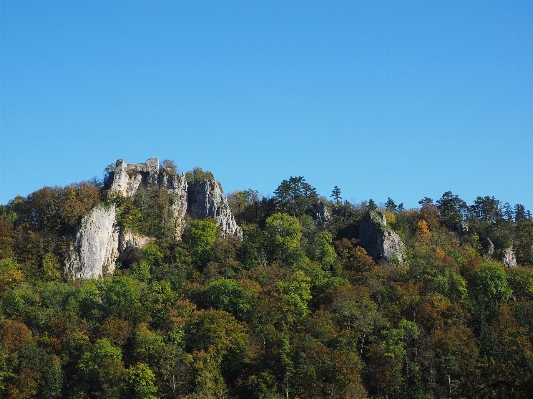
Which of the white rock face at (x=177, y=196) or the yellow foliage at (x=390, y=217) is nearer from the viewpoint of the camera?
the white rock face at (x=177, y=196)

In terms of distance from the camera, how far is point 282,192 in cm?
7656

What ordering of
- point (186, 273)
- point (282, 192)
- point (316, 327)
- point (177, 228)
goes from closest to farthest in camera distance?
point (316, 327) < point (186, 273) < point (177, 228) < point (282, 192)

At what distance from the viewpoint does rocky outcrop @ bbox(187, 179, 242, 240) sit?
233 ft

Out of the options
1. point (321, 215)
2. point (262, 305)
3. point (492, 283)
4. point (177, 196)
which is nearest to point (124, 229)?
point (177, 196)

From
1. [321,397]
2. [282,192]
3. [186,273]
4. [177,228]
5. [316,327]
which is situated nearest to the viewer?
[321,397]

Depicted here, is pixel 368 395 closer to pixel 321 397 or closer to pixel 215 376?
pixel 321 397

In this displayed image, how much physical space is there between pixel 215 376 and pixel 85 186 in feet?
75.8

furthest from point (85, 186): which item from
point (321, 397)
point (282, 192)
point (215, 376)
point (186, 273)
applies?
point (321, 397)

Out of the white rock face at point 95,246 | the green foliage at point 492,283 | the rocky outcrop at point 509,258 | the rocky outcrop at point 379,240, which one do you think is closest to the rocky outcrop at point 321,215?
the rocky outcrop at point 379,240

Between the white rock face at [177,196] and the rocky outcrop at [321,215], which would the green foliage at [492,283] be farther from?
the white rock face at [177,196]

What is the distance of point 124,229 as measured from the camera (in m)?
67.8

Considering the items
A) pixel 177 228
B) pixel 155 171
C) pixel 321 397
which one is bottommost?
pixel 321 397

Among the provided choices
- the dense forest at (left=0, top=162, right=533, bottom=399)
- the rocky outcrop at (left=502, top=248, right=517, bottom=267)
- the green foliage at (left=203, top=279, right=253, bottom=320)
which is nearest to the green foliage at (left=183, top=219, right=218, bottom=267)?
the dense forest at (left=0, top=162, right=533, bottom=399)

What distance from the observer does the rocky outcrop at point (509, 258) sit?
74.8 m
